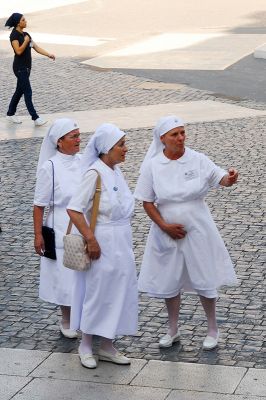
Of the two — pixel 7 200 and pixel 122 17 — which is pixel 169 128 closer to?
pixel 7 200

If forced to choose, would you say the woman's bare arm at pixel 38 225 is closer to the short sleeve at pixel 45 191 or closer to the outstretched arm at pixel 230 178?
the short sleeve at pixel 45 191

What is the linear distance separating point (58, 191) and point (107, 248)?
772mm

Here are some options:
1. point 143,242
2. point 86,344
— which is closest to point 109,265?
point 86,344

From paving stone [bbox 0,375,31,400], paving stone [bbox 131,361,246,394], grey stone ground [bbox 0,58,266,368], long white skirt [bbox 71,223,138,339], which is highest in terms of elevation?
long white skirt [bbox 71,223,138,339]

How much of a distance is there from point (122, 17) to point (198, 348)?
22.2 m

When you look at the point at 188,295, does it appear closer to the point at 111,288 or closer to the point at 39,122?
the point at 111,288

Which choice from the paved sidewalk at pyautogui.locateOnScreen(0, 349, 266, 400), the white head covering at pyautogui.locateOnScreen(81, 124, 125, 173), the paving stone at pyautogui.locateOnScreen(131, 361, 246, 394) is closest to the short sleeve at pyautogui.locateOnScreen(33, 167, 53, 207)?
the white head covering at pyautogui.locateOnScreen(81, 124, 125, 173)

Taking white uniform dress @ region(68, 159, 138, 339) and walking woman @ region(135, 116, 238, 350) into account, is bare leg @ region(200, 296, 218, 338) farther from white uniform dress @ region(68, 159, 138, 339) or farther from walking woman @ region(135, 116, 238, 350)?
white uniform dress @ region(68, 159, 138, 339)

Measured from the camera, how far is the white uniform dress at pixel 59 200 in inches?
325

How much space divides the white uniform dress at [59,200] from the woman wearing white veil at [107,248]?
427 millimetres

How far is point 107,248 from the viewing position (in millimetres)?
7742

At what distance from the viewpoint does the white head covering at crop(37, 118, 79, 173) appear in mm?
8180

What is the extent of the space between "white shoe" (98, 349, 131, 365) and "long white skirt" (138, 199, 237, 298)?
1.75ft

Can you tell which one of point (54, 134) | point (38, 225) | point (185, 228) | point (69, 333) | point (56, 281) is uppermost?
point (54, 134)
